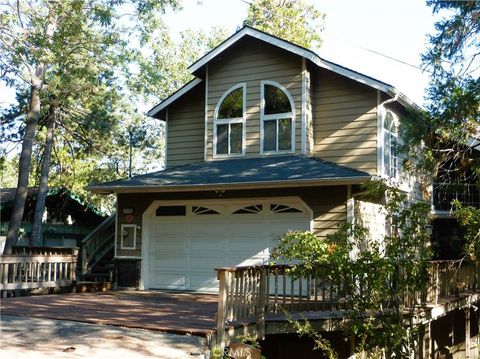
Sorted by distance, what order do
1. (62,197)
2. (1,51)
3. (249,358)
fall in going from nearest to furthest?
(249,358), (1,51), (62,197)

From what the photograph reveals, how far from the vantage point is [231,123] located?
46.1ft

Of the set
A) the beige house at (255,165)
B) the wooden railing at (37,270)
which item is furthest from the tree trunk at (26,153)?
the beige house at (255,165)

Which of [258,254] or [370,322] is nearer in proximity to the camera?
[370,322]

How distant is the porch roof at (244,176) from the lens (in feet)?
37.3

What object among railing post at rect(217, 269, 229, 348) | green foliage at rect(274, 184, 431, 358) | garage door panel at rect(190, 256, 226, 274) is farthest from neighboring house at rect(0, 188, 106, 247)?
green foliage at rect(274, 184, 431, 358)

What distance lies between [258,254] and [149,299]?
2745 mm

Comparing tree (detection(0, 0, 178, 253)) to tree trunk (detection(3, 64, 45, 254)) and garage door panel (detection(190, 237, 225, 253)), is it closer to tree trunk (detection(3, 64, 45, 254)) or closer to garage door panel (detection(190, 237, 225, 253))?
tree trunk (detection(3, 64, 45, 254))

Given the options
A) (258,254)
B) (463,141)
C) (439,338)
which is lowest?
(439,338)

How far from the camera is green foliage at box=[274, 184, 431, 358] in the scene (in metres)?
7.53

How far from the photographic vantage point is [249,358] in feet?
21.4

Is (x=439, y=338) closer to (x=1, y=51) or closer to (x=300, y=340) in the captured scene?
(x=300, y=340)

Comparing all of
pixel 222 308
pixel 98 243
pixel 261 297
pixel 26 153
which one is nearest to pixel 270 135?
pixel 261 297

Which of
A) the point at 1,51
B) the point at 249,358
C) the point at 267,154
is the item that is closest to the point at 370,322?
the point at 249,358

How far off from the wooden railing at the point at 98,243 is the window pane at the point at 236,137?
201 inches
